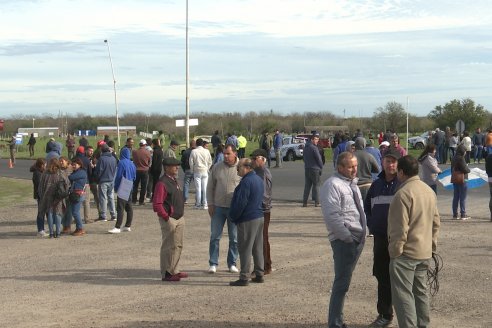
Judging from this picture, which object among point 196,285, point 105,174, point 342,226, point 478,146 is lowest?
point 196,285

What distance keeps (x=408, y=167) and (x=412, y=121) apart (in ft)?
279

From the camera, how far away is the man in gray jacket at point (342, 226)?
7.27 m

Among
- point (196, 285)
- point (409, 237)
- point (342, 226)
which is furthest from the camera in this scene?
point (196, 285)

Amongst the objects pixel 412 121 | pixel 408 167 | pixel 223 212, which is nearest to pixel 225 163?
pixel 223 212

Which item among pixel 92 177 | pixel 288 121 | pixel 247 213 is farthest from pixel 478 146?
pixel 288 121

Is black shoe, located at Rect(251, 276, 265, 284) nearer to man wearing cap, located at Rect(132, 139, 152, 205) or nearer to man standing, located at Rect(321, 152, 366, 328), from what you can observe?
man standing, located at Rect(321, 152, 366, 328)

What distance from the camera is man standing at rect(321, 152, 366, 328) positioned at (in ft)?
23.8

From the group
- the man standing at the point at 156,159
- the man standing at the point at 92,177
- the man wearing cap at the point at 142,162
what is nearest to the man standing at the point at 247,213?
the man standing at the point at 92,177

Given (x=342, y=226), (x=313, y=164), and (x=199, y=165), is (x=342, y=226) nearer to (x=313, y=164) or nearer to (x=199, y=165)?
(x=313, y=164)

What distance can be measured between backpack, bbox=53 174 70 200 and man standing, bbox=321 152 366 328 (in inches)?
335

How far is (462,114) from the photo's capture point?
212ft

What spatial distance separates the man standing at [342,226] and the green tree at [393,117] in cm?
7083

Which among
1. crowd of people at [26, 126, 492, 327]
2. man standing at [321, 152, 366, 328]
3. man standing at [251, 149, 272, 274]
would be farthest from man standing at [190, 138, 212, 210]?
man standing at [321, 152, 366, 328]

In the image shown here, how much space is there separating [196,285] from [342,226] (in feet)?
11.3
